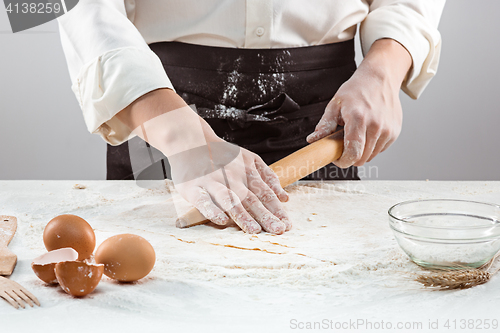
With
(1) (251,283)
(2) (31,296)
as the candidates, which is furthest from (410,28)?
(2) (31,296)

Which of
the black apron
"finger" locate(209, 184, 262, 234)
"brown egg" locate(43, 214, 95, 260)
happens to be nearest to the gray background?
the black apron

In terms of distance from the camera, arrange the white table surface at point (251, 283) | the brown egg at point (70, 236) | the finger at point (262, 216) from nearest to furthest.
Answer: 1. the white table surface at point (251, 283)
2. the brown egg at point (70, 236)
3. the finger at point (262, 216)

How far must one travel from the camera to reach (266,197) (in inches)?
41.8

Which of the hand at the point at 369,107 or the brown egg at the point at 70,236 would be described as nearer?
the brown egg at the point at 70,236

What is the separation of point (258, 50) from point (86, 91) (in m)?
0.52

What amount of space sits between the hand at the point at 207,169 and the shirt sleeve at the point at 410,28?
25.3 inches

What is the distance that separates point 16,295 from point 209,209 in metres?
0.43

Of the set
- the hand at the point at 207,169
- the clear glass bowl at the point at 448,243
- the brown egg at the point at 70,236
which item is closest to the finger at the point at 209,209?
the hand at the point at 207,169

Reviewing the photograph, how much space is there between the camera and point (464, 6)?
9.50 ft

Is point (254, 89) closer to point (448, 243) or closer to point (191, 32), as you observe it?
point (191, 32)

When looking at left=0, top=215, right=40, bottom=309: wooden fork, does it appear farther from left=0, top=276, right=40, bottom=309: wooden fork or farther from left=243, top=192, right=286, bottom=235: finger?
left=243, top=192, right=286, bottom=235: finger

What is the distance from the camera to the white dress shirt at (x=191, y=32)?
1.09 meters

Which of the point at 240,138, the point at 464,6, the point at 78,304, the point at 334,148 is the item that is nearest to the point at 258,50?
the point at 240,138

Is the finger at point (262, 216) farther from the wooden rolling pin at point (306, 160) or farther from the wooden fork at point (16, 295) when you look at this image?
the wooden fork at point (16, 295)
